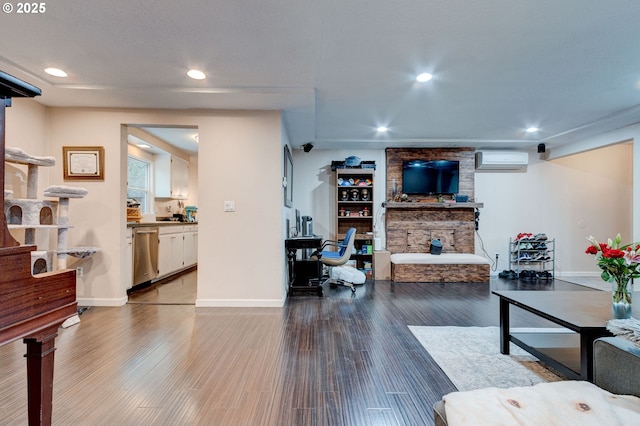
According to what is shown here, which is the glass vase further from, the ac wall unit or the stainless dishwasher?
the stainless dishwasher

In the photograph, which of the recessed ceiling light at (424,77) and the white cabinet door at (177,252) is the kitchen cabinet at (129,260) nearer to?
the white cabinet door at (177,252)

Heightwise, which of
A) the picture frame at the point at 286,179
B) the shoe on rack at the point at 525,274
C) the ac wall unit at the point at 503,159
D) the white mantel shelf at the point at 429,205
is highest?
the ac wall unit at the point at 503,159

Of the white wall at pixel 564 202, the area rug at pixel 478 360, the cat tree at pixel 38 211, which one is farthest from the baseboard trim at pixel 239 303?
the white wall at pixel 564 202

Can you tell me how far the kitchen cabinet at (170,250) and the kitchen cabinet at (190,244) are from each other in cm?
16

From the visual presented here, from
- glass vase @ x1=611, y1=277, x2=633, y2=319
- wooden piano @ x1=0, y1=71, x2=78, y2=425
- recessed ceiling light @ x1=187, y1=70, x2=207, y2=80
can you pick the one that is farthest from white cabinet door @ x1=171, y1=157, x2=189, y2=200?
glass vase @ x1=611, y1=277, x2=633, y2=319

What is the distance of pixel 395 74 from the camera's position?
9.31 ft

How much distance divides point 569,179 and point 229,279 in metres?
6.72

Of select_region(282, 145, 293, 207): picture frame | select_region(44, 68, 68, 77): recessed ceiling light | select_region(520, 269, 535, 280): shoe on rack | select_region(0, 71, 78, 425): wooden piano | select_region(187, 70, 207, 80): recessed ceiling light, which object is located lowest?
select_region(520, 269, 535, 280): shoe on rack

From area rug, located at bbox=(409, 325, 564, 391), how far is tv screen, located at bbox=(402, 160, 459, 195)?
3327 mm

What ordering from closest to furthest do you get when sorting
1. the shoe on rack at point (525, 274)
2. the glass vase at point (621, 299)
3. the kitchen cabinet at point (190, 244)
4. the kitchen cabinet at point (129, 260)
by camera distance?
the glass vase at point (621, 299) → the kitchen cabinet at point (129, 260) → the shoe on rack at point (525, 274) → the kitchen cabinet at point (190, 244)

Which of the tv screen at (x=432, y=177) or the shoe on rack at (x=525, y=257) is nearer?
the shoe on rack at (x=525, y=257)

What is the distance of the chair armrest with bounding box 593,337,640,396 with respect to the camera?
1.06m

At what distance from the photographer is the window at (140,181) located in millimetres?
5137

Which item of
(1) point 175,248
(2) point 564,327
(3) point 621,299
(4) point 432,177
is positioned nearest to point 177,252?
(1) point 175,248
